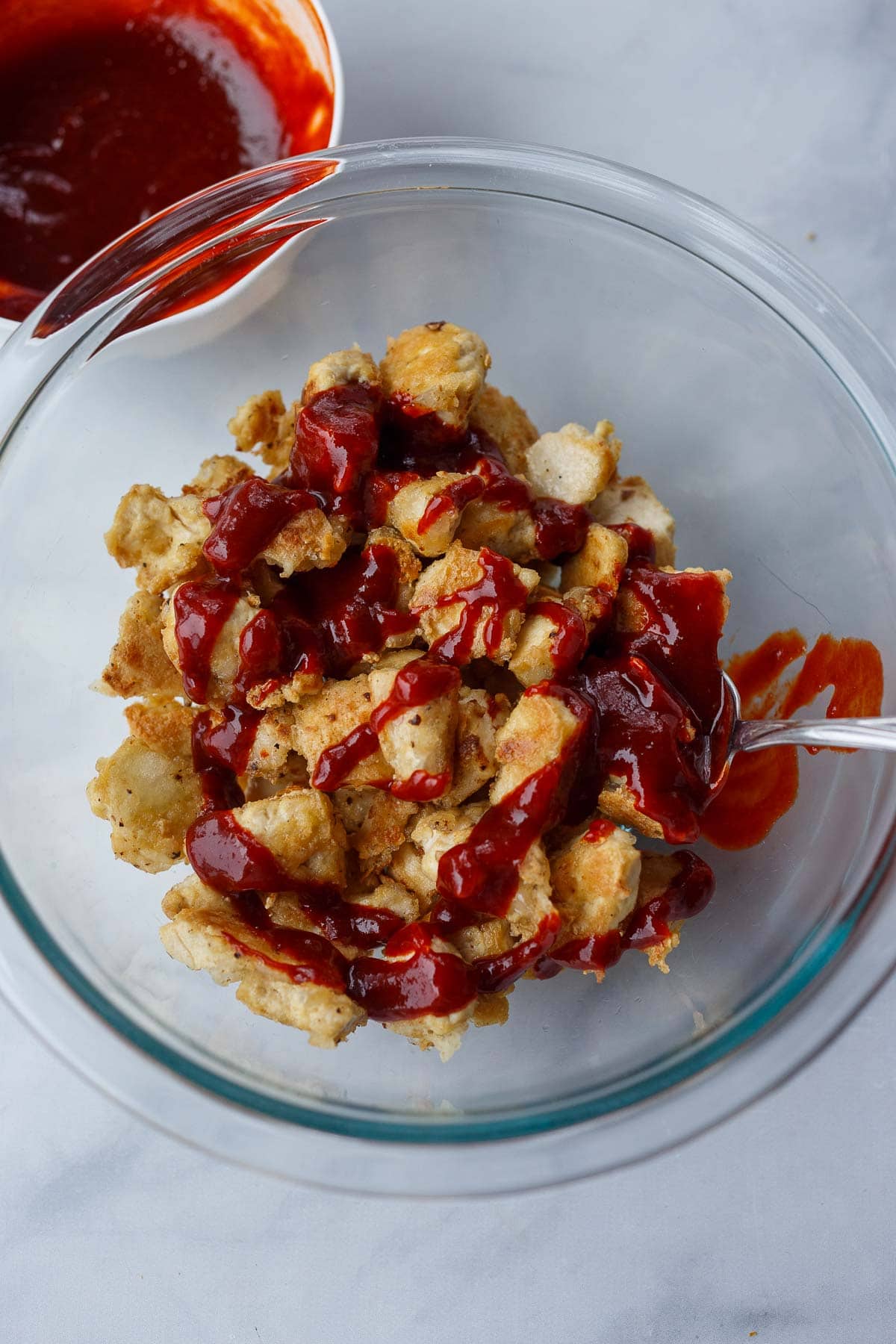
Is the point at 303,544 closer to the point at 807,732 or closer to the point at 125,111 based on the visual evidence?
the point at 807,732

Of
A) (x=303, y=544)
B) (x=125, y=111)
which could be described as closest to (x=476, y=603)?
(x=303, y=544)

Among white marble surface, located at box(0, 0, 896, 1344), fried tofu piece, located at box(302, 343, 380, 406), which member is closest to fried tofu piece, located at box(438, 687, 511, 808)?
fried tofu piece, located at box(302, 343, 380, 406)

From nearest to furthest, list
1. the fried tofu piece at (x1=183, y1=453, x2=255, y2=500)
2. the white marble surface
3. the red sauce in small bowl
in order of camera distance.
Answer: the fried tofu piece at (x1=183, y1=453, x2=255, y2=500)
the white marble surface
the red sauce in small bowl

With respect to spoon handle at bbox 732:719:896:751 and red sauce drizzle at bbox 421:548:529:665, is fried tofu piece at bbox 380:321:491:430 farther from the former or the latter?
spoon handle at bbox 732:719:896:751

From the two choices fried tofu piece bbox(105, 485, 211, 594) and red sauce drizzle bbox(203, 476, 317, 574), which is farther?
fried tofu piece bbox(105, 485, 211, 594)

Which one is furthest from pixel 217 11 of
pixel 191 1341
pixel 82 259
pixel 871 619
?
pixel 191 1341

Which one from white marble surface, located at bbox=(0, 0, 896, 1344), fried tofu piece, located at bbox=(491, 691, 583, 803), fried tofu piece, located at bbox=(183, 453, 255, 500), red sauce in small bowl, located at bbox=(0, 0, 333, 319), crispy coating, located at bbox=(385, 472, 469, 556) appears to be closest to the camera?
fried tofu piece, located at bbox=(491, 691, 583, 803)

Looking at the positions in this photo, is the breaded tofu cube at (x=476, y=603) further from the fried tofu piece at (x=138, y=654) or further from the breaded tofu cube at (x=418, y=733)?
the fried tofu piece at (x=138, y=654)
